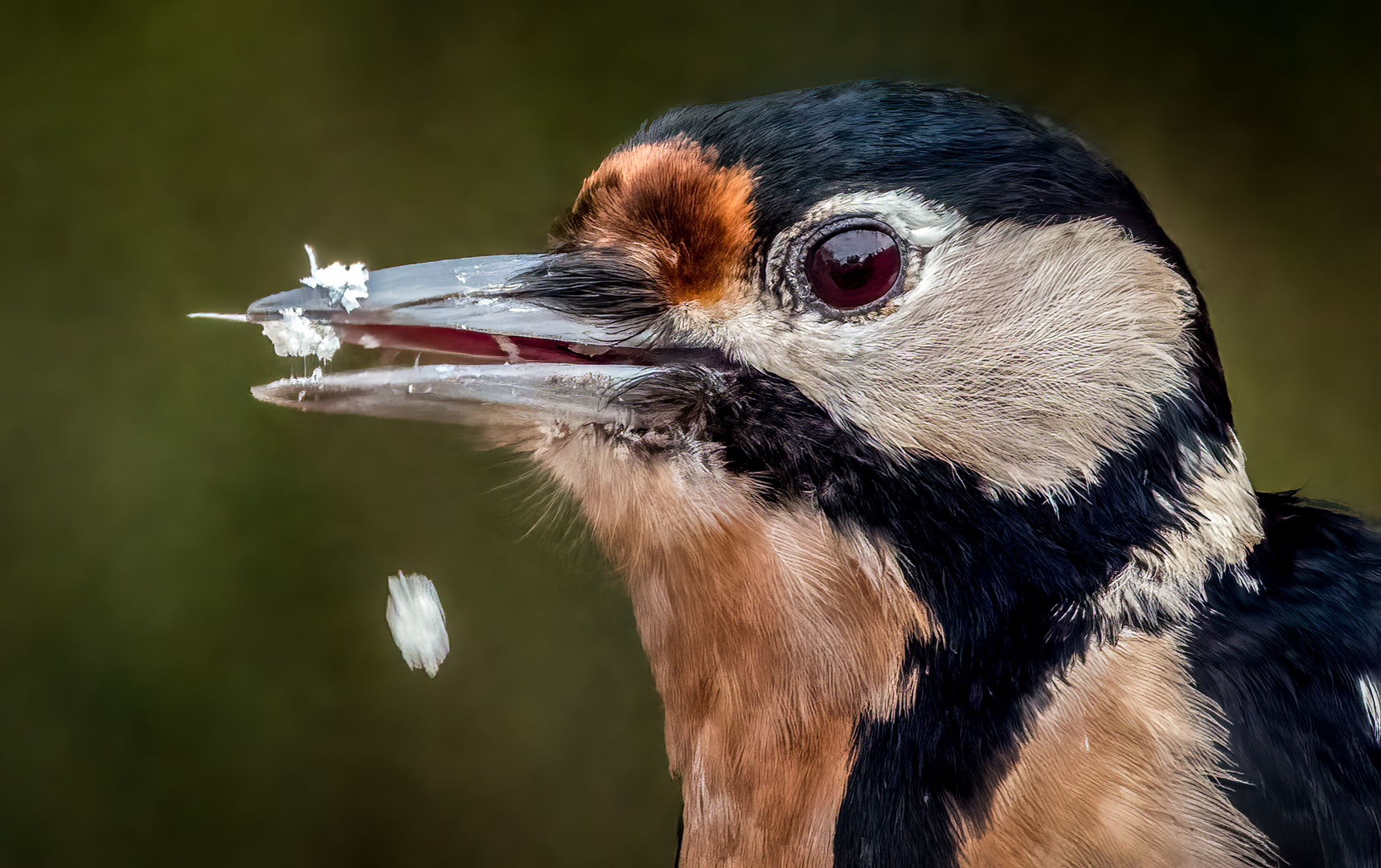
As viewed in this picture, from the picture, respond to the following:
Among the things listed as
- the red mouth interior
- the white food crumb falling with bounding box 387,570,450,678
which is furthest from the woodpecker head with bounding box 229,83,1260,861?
the white food crumb falling with bounding box 387,570,450,678

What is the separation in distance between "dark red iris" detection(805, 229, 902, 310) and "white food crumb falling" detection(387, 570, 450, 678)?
532mm

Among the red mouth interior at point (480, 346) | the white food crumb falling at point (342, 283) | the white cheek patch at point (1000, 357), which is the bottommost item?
the white cheek patch at point (1000, 357)

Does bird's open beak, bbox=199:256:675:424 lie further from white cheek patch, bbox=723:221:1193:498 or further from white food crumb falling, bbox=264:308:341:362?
white cheek patch, bbox=723:221:1193:498

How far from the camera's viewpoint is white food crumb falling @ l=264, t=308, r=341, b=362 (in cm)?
91

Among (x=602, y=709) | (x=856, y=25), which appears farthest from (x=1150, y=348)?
(x=602, y=709)

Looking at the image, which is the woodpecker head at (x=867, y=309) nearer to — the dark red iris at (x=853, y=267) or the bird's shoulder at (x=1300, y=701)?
the dark red iris at (x=853, y=267)

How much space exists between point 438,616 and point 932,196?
657mm

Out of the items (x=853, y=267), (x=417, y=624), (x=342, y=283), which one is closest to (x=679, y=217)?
(x=853, y=267)

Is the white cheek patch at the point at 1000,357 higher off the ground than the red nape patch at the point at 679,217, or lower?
lower

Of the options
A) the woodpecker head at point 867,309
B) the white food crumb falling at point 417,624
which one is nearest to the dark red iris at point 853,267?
the woodpecker head at point 867,309

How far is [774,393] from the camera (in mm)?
894

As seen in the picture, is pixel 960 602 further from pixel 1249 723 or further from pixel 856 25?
pixel 856 25

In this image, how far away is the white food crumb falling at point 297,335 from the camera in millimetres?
906

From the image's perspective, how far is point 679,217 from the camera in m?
0.98
